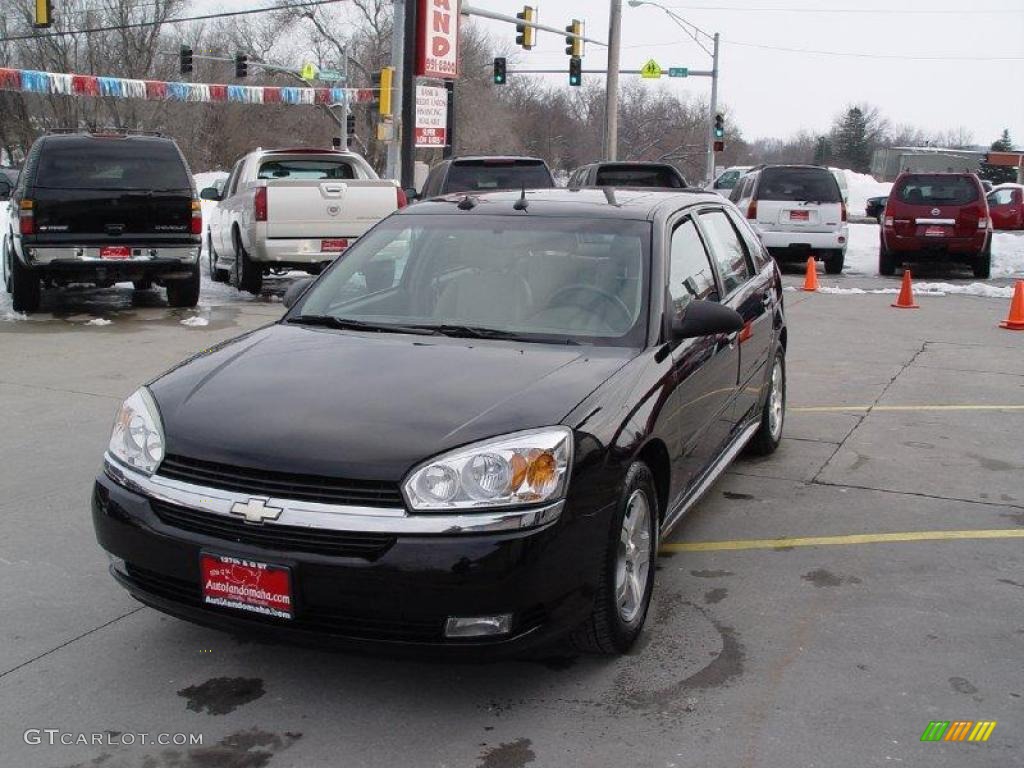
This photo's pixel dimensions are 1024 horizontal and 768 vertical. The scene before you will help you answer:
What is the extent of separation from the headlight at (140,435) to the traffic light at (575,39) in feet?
107

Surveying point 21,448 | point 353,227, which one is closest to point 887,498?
point 21,448

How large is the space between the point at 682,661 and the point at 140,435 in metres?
2.02

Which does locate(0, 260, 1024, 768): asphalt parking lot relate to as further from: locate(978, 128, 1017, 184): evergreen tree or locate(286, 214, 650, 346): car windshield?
locate(978, 128, 1017, 184): evergreen tree

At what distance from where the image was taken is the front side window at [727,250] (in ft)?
18.8

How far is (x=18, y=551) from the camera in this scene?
199 inches

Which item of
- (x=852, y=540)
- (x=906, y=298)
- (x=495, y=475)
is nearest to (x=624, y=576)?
(x=495, y=475)

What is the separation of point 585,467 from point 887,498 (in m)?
3.12

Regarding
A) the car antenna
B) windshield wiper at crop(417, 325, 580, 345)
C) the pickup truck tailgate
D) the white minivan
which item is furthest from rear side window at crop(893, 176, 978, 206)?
windshield wiper at crop(417, 325, 580, 345)

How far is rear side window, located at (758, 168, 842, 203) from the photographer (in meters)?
19.7

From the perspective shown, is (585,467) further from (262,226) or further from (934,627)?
(262,226)

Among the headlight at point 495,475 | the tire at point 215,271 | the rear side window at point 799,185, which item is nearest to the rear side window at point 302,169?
the tire at point 215,271

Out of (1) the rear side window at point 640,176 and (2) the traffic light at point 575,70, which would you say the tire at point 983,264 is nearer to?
(1) the rear side window at point 640,176

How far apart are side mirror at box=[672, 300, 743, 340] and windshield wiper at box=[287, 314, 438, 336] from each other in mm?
981

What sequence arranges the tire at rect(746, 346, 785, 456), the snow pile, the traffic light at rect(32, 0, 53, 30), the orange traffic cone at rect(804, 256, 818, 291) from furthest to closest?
the snow pile → the traffic light at rect(32, 0, 53, 30) → the orange traffic cone at rect(804, 256, 818, 291) → the tire at rect(746, 346, 785, 456)
